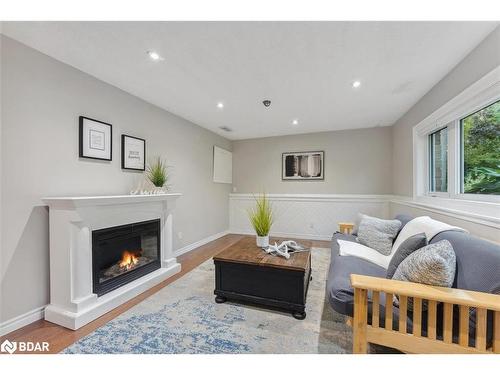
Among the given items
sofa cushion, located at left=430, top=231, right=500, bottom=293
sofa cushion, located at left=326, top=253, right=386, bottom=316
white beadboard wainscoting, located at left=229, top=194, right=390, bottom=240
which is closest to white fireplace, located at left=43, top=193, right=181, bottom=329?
sofa cushion, located at left=326, top=253, right=386, bottom=316

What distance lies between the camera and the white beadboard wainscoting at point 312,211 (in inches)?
169

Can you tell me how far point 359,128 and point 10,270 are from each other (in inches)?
204

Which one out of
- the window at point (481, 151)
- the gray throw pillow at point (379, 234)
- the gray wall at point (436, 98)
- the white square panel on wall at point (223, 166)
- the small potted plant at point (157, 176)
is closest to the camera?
the gray wall at point (436, 98)

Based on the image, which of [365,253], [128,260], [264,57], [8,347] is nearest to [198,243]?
[128,260]

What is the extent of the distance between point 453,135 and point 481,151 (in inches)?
15.4

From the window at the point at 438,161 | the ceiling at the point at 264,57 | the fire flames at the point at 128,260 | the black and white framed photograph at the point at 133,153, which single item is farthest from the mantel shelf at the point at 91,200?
the window at the point at 438,161

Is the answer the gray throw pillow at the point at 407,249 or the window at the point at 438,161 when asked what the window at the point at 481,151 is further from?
the gray throw pillow at the point at 407,249

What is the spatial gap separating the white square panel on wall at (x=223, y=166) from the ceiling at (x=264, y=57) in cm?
164

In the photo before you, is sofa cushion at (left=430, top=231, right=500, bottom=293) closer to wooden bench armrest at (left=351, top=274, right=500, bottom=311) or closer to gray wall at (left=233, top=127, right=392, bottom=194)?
wooden bench armrest at (left=351, top=274, right=500, bottom=311)

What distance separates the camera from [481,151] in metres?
1.88

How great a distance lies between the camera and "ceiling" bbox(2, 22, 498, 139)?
5.06ft

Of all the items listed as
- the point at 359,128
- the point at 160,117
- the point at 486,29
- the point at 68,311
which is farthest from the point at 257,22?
the point at 359,128

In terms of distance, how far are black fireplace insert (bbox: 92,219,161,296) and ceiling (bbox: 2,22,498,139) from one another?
1595mm

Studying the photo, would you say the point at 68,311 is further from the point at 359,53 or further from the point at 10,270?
the point at 359,53
